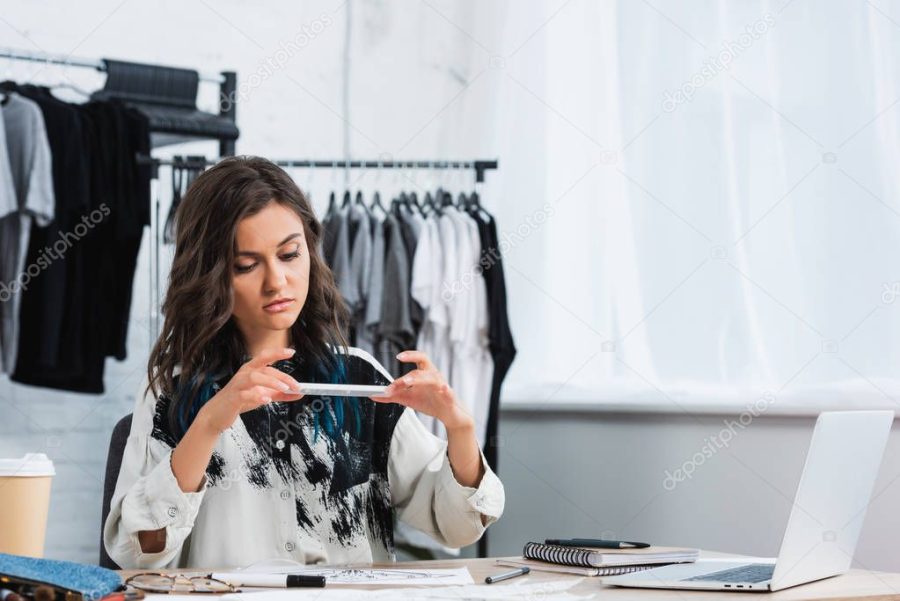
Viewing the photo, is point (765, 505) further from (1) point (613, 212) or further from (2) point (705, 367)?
(1) point (613, 212)

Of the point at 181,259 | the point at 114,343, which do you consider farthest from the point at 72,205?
the point at 181,259

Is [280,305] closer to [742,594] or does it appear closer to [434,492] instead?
[434,492]

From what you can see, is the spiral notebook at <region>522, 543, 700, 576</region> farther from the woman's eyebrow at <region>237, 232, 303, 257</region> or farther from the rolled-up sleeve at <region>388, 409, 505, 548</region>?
the woman's eyebrow at <region>237, 232, 303, 257</region>

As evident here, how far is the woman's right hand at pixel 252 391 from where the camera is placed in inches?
56.2

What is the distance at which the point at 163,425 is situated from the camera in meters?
1.72

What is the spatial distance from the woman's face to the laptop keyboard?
2.40ft

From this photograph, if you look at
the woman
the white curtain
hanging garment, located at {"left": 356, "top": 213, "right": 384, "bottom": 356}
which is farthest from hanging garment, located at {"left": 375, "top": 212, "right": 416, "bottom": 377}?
the woman

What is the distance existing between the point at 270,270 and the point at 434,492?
0.45 metres

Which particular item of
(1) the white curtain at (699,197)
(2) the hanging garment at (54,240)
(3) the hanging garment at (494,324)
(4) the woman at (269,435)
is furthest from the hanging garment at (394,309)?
(4) the woman at (269,435)

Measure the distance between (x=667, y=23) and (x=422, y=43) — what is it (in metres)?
1.10

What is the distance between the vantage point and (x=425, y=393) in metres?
1.50

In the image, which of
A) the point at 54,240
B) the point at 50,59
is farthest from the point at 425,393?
the point at 50,59

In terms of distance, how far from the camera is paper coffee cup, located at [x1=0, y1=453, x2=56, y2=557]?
161 cm

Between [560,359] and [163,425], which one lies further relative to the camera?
[560,359]
